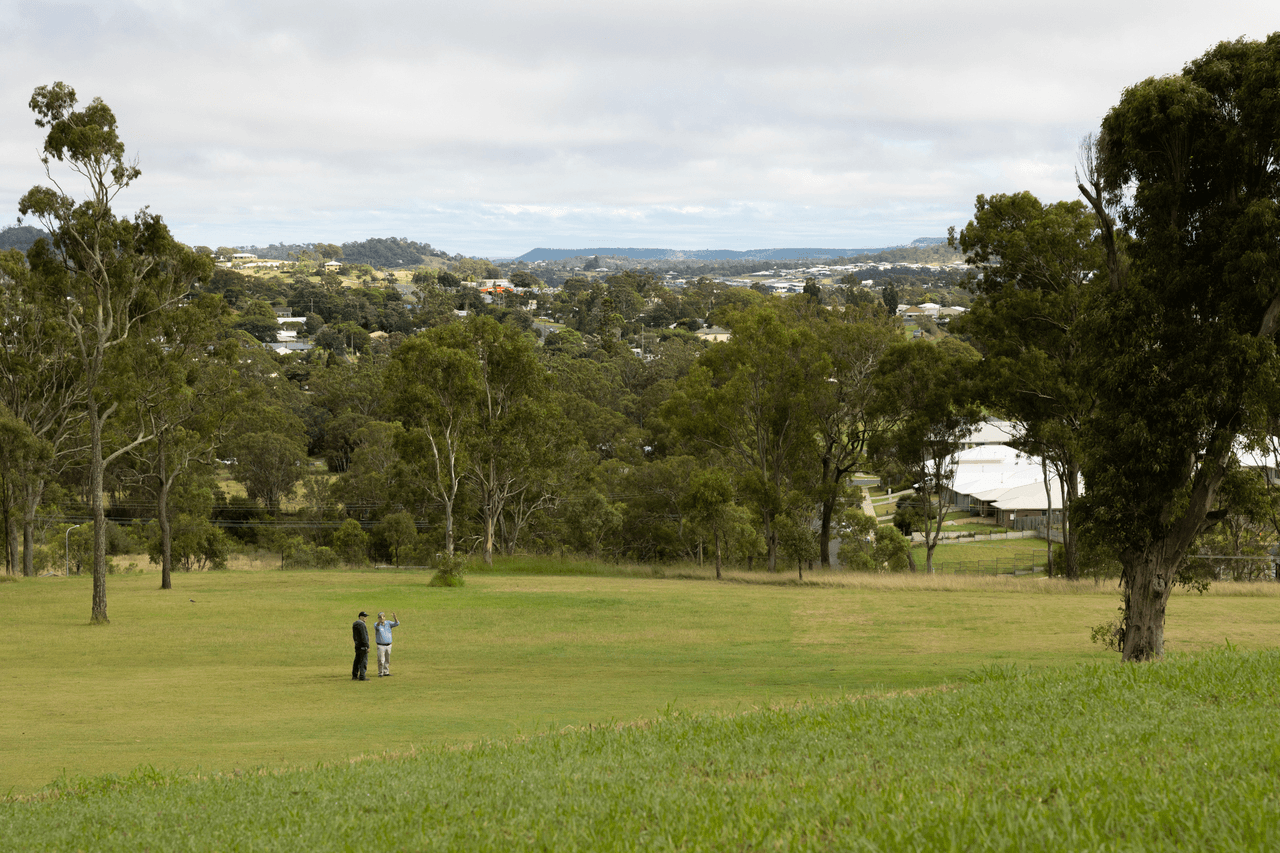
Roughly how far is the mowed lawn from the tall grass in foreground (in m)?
2.57

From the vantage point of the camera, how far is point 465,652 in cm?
2225

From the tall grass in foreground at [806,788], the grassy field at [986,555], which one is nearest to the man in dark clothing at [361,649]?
the tall grass in foreground at [806,788]

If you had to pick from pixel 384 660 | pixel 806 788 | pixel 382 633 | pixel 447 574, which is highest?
pixel 806 788

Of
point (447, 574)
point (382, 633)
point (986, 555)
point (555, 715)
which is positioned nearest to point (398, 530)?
point (447, 574)

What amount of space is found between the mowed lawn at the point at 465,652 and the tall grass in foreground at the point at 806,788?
257 centimetres

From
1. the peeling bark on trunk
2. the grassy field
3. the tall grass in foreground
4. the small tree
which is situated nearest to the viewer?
the tall grass in foreground

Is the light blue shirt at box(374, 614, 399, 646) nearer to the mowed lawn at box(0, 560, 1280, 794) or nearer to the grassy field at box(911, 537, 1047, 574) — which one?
the mowed lawn at box(0, 560, 1280, 794)

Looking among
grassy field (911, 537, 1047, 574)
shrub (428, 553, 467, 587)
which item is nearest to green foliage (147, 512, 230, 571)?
shrub (428, 553, 467, 587)

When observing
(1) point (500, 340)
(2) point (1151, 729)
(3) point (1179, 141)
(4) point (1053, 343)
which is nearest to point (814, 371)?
(4) point (1053, 343)

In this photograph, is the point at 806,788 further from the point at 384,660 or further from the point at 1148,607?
the point at 384,660

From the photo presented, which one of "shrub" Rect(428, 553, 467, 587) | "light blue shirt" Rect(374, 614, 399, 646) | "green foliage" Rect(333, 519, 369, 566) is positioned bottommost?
"green foliage" Rect(333, 519, 369, 566)

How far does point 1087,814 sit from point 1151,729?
278 cm

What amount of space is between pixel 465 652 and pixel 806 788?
16.9 meters

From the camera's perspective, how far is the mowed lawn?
1252 cm
